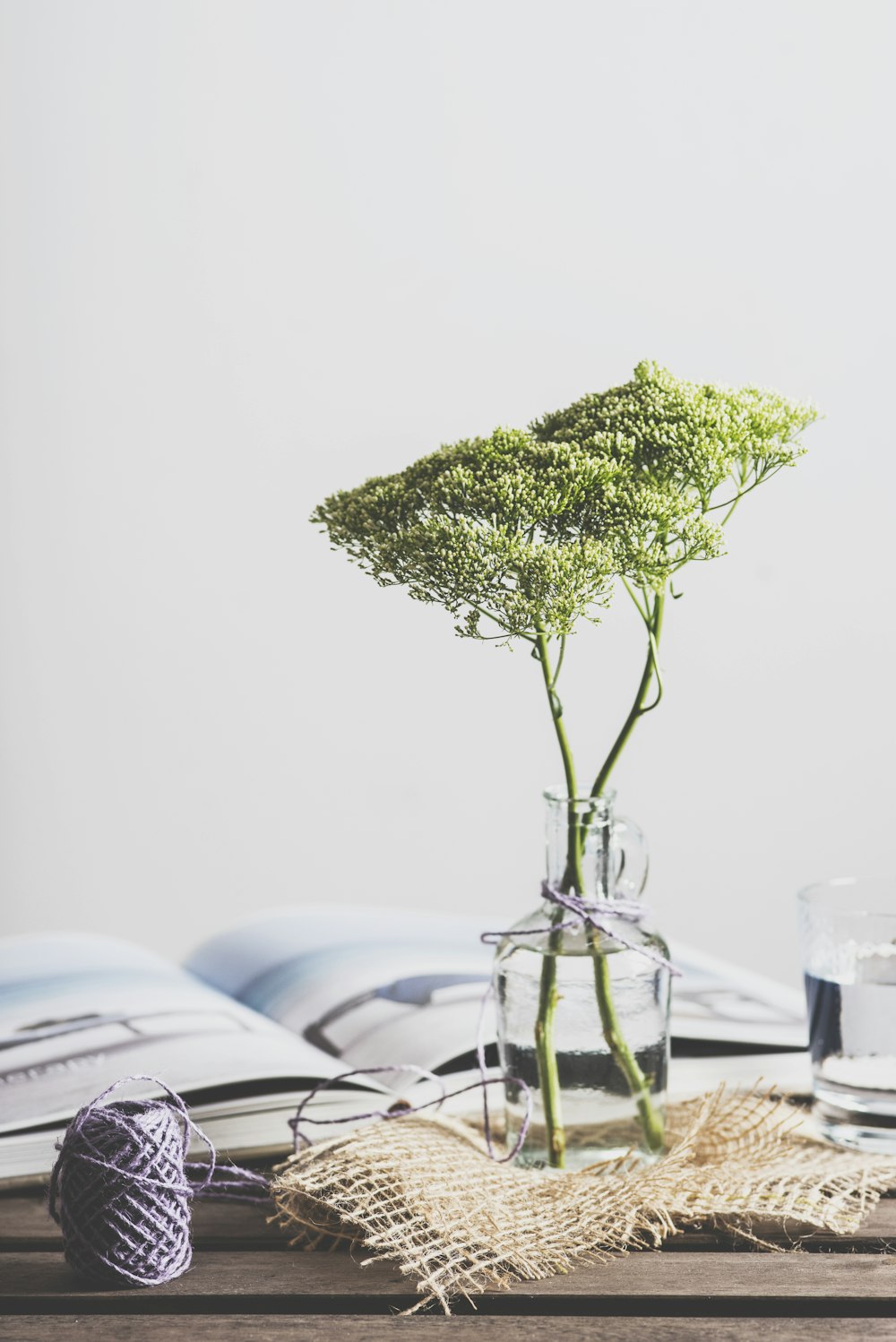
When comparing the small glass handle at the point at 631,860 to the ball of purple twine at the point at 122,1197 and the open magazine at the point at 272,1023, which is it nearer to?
the open magazine at the point at 272,1023

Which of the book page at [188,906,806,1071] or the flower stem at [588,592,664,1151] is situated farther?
the book page at [188,906,806,1071]

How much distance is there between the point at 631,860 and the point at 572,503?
19cm

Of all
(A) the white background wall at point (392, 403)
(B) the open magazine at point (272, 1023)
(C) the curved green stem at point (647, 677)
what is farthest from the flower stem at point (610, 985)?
(A) the white background wall at point (392, 403)

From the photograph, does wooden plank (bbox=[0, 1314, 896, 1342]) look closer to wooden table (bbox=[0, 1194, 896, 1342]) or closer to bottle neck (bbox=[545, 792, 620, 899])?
wooden table (bbox=[0, 1194, 896, 1342])

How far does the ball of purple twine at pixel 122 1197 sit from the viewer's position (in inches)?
21.4

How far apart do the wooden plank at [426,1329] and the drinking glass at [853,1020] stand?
17cm

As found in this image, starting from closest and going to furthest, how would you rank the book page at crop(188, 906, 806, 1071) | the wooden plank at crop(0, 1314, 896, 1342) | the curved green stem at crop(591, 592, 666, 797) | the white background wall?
the wooden plank at crop(0, 1314, 896, 1342)
the curved green stem at crop(591, 592, 666, 797)
the book page at crop(188, 906, 806, 1071)
the white background wall

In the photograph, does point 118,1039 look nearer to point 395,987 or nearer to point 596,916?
point 395,987

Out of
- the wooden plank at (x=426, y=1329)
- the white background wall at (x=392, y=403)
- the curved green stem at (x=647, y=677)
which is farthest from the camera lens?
the white background wall at (x=392, y=403)

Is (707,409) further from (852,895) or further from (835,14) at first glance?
(835,14)

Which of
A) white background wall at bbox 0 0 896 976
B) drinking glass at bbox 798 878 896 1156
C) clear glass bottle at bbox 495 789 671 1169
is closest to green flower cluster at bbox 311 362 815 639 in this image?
clear glass bottle at bbox 495 789 671 1169

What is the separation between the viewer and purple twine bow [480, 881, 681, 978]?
0.65 m

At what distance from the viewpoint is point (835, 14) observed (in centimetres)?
193

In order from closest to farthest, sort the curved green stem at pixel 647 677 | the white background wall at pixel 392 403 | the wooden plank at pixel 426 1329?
the wooden plank at pixel 426 1329 → the curved green stem at pixel 647 677 → the white background wall at pixel 392 403
